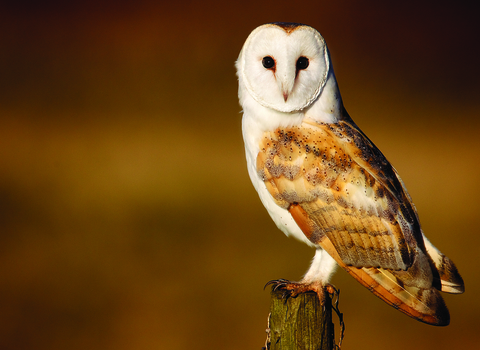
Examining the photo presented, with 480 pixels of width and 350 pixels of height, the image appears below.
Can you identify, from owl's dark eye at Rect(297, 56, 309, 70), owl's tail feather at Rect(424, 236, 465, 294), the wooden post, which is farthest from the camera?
owl's tail feather at Rect(424, 236, 465, 294)

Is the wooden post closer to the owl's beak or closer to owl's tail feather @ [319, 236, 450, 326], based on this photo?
owl's tail feather @ [319, 236, 450, 326]

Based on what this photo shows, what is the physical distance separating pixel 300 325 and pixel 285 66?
969mm

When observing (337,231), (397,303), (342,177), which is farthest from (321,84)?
(397,303)

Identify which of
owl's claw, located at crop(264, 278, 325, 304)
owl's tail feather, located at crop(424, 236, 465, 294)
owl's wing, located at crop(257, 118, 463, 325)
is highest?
owl's wing, located at crop(257, 118, 463, 325)

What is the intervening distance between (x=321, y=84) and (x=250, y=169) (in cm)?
47

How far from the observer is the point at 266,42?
174 centimetres

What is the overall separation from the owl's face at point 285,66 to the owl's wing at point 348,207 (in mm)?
141

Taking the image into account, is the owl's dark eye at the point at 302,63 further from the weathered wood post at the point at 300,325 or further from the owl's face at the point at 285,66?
the weathered wood post at the point at 300,325

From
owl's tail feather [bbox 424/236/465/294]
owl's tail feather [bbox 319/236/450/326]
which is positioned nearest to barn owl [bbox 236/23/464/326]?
owl's tail feather [bbox 319/236/450/326]

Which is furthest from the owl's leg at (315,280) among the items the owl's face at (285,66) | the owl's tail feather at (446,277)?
the owl's face at (285,66)

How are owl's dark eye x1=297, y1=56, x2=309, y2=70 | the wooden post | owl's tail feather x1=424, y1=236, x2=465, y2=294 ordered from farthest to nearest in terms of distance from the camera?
owl's tail feather x1=424, y1=236, x2=465, y2=294 → owl's dark eye x1=297, y1=56, x2=309, y2=70 → the wooden post

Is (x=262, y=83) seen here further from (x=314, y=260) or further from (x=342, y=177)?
(x=314, y=260)

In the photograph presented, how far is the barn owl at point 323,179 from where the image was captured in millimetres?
1733

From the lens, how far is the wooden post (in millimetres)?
1644
